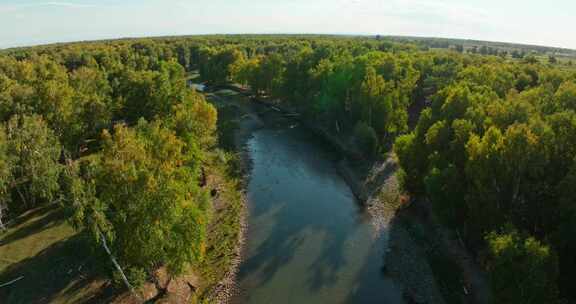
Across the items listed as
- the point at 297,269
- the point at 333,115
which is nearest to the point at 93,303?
the point at 297,269

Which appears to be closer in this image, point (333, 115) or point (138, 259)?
point (138, 259)

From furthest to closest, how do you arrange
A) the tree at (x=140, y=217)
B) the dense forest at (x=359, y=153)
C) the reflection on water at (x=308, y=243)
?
the reflection on water at (x=308, y=243) → the dense forest at (x=359, y=153) → the tree at (x=140, y=217)

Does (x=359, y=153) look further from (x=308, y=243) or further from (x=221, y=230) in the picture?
(x=221, y=230)

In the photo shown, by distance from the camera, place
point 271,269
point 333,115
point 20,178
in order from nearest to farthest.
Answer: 1. point 271,269
2. point 20,178
3. point 333,115

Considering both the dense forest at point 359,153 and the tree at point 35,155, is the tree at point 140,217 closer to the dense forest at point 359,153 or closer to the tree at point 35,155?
the dense forest at point 359,153

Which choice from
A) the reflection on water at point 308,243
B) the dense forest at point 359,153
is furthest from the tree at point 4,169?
the reflection on water at point 308,243

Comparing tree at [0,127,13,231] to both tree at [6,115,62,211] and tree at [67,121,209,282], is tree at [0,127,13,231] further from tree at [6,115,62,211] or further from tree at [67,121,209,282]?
tree at [67,121,209,282]

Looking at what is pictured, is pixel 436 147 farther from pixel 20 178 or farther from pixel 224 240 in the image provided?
pixel 20 178
